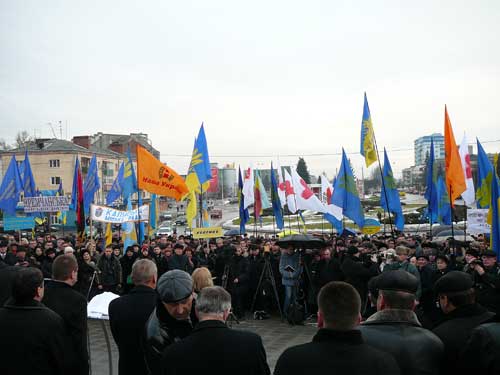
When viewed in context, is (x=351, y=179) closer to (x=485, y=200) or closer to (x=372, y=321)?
(x=485, y=200)

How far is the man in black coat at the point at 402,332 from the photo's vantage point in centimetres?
341

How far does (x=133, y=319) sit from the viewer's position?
4.64 metres

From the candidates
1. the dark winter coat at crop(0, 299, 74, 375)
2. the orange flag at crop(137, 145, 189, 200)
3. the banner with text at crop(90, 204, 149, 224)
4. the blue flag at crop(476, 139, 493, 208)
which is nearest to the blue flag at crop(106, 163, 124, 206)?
the banner with text at crop(90, 204, 149, 224)

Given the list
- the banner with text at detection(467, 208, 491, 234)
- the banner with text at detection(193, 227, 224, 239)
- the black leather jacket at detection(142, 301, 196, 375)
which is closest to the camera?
the black leather jacket at detection(142, 301, 196, 375)

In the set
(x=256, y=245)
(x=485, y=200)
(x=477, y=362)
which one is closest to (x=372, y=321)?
(x=477, y=362)

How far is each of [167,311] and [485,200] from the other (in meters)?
15.5

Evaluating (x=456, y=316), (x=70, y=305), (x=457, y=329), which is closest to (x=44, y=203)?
(x=70, y=305)

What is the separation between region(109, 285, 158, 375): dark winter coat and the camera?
15.2ft

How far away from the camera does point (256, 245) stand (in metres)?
14.4

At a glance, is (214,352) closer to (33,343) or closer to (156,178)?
(33,343)

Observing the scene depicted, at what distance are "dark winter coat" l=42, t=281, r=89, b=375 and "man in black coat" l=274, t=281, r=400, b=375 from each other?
82.3 inches

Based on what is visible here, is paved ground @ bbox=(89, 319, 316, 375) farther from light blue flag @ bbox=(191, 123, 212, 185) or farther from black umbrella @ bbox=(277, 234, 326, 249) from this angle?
light blue flag @ bbox=(191, 123, 212, 185)

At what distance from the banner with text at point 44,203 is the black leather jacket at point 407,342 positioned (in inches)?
689

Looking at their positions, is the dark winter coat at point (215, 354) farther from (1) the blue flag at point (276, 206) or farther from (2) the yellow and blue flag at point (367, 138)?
(1) the blue flag at point (276, 206)
